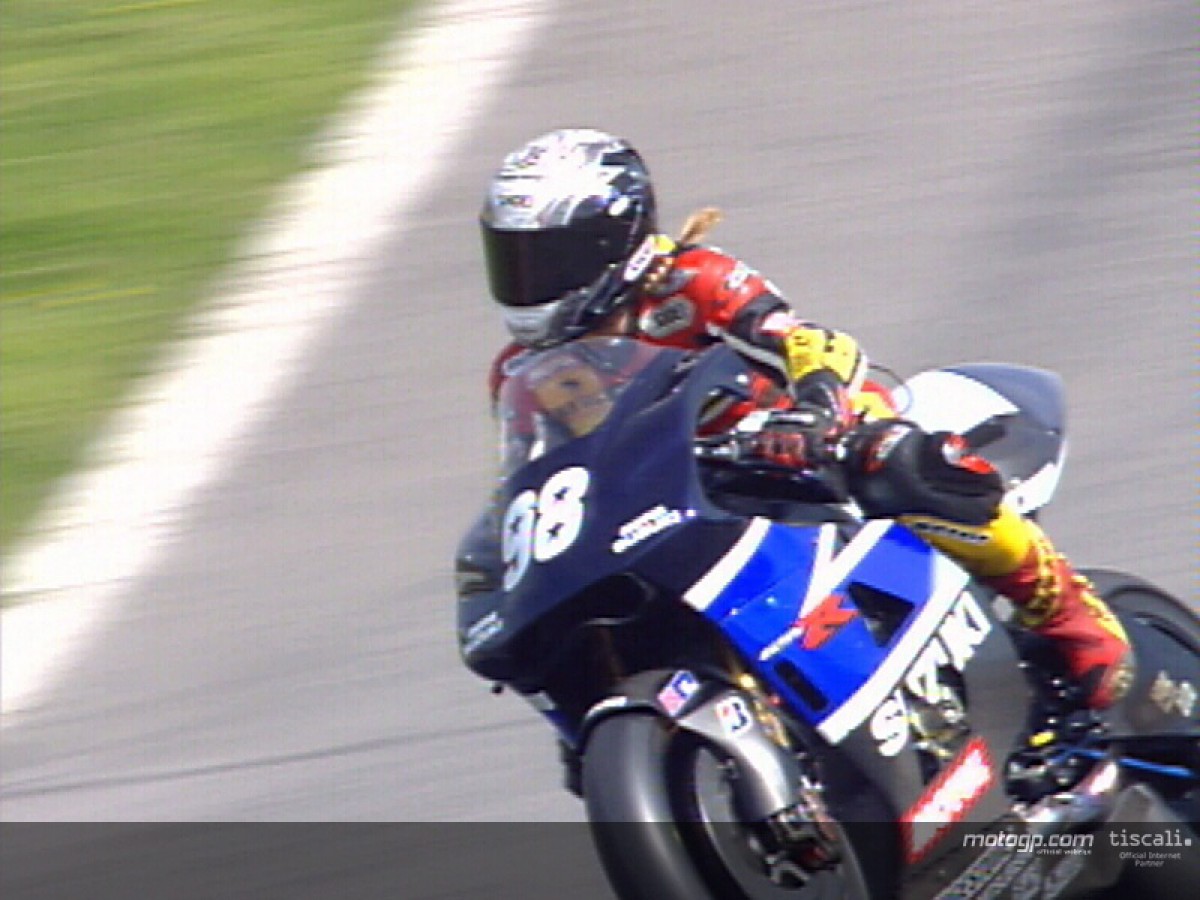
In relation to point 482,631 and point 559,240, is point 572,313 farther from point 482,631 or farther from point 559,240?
point 482,631

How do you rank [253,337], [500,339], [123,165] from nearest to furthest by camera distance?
[500,339], [253,337], [123,165]

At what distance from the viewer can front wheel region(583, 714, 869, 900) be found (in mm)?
4137

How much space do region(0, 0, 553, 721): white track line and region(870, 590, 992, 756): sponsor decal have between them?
9.30 feet

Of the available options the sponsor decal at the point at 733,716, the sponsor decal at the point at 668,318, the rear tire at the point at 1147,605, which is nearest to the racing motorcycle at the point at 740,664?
the sponsor decal at the point at 733,716

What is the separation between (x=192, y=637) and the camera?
6727 millimetres

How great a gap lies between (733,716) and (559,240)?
3.47ft

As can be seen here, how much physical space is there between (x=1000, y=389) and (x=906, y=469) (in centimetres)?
95

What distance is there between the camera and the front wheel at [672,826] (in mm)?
4137

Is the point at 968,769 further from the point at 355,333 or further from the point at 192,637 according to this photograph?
the point at 355,333

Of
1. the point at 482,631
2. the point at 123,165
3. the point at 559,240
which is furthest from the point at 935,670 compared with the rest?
the point at 123,165

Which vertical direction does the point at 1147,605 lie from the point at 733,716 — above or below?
below

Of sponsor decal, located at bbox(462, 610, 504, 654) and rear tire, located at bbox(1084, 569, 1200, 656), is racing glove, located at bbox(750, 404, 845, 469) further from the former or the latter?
rear tire, located at bbox(1084, 569, 1200, 656)

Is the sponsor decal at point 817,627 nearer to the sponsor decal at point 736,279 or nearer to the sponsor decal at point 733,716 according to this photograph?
the sponsor decal at point 733,716

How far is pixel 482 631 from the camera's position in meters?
4.45
